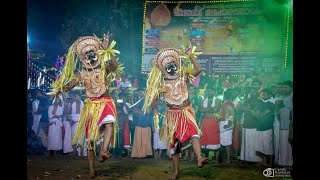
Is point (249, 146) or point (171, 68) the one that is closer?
point (171, 68)

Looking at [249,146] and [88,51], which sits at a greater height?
[88,51]

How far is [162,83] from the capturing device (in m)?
5.64

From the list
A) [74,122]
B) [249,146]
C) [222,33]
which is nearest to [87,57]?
[74,122]

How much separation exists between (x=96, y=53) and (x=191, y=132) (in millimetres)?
1718

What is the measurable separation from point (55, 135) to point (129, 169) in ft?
4.09

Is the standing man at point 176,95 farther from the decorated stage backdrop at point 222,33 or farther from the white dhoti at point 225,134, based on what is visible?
the white dhoti at point 225,134

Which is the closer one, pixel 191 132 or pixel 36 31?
pixel 191 132

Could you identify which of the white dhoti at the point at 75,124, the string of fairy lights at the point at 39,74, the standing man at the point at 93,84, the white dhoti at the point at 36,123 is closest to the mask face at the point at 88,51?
the standing man at the point at 93,84

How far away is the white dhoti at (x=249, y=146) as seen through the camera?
18.6 feet

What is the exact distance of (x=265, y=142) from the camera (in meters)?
5.68

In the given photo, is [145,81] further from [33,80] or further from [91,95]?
[33,80]

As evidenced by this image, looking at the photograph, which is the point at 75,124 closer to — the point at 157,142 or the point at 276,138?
the point at 157,142

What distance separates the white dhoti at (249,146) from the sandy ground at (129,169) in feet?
0.36
